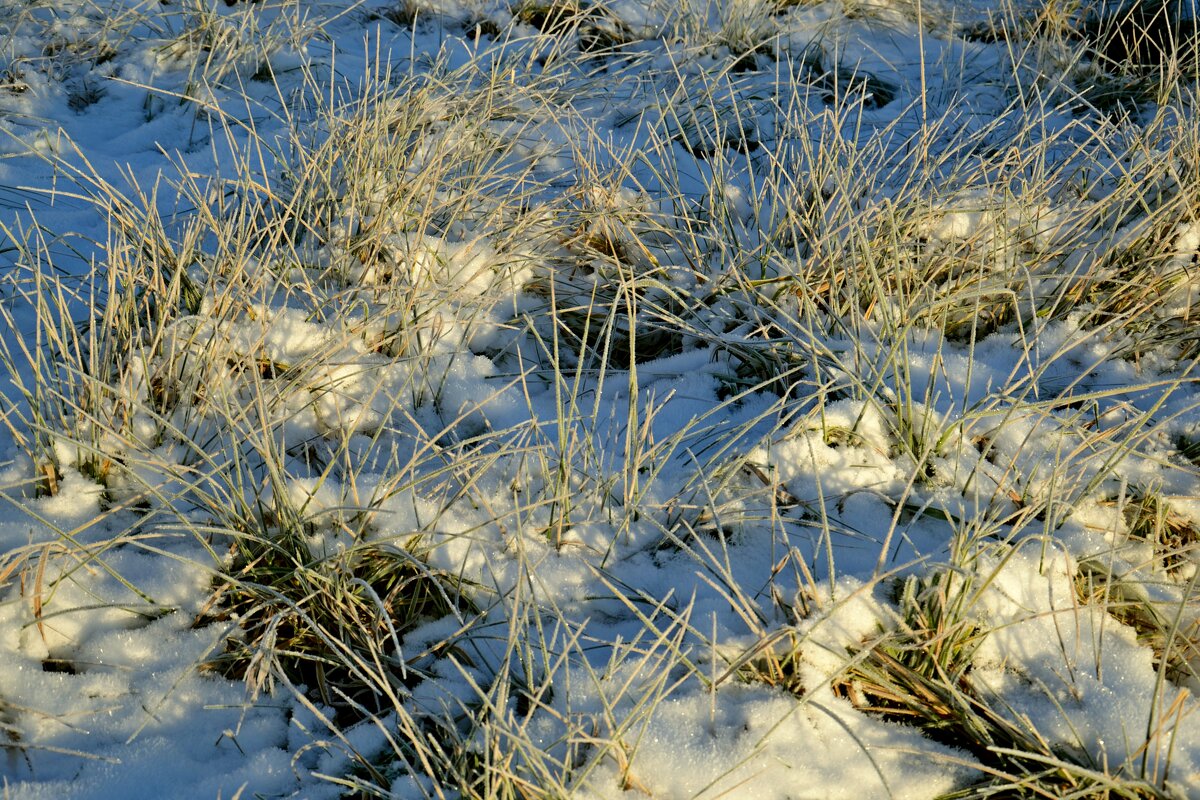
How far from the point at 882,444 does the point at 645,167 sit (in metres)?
1.23

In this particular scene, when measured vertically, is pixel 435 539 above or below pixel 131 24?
below

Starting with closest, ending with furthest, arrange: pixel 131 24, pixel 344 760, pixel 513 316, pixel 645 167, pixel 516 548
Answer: pixel 344 760, pixel 516 548, pixel 513 316, pixel 645 167, pixel 131 24

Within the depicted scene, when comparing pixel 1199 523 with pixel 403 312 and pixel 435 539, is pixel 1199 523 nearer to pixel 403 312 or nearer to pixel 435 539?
pixel 435 539

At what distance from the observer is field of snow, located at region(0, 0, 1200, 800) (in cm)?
130

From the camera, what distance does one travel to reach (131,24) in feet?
9.86

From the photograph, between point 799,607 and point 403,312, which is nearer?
point 799,607

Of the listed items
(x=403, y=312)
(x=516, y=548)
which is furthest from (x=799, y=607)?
(x=403, y=312)

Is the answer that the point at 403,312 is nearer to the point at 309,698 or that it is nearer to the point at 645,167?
the point at 309,698

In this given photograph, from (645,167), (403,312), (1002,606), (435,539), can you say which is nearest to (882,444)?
(1002,606)

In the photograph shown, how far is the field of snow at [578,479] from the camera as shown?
1298mm

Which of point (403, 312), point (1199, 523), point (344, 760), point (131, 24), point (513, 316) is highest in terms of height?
point (131, 24)

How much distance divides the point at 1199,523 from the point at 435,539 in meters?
1.31

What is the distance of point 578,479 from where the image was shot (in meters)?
1.69

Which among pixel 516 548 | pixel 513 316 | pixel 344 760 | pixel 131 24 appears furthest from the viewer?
pixel 131 24
